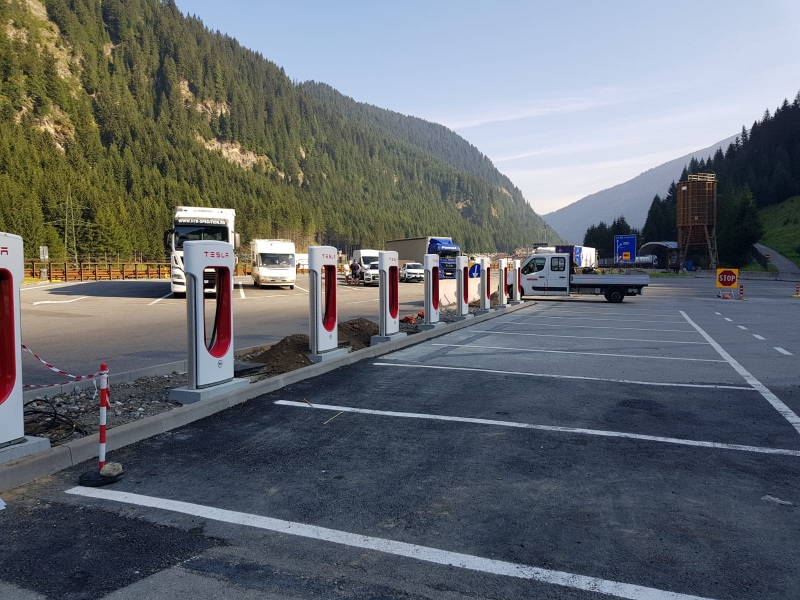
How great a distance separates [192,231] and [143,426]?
22733 millimetres

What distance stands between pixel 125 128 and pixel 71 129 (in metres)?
13.3

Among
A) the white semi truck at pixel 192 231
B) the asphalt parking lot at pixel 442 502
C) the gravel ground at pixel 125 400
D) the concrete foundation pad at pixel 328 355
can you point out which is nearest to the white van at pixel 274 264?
the white semi truck at pixel 192 231

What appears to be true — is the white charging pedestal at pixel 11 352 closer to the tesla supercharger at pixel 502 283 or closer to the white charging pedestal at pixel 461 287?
the white charging pedestal at pixel 461 287

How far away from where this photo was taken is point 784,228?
379 ft

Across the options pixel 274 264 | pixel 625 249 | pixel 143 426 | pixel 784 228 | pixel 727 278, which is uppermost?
pixel 784 228

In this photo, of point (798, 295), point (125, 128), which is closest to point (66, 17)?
point (125, 128)

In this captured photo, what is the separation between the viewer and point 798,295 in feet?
106

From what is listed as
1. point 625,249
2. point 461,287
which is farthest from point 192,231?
point 625,249

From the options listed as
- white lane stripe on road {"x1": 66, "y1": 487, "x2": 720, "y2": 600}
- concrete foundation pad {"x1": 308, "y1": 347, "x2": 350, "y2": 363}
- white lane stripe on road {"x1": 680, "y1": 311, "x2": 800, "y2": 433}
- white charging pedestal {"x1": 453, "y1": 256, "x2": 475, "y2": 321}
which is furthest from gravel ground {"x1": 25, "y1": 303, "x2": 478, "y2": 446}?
white charging pedestal {"x1": 453, "y1": 256, "x2": 475, "y2": 321}

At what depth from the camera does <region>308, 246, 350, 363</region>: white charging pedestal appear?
386 inches

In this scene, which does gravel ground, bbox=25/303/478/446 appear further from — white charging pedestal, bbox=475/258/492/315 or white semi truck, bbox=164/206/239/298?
white semi truck, bbox=164/206/239/298

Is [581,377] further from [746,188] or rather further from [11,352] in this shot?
[746,188]

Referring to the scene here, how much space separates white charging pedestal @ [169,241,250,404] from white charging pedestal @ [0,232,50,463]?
1929mm

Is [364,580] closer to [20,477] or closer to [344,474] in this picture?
[344,474]
